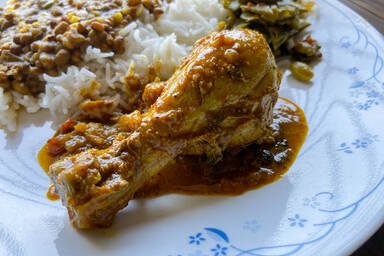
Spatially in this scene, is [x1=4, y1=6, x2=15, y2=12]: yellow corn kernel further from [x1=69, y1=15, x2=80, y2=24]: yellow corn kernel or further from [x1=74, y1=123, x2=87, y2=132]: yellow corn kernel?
[x1=74, y1=123, x2=87, y2=132]: yellow corn kernel

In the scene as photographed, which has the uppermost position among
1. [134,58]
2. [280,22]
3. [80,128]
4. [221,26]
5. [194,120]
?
[194,120]

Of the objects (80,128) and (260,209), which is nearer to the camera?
(260,209)

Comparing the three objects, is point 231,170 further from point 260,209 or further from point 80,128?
point 80,128

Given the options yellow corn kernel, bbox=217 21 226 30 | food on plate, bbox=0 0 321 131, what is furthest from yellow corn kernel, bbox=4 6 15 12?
yellow corn kernel, bbox=217 21 226 30

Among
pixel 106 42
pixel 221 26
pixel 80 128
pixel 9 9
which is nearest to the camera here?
pixel 80 128

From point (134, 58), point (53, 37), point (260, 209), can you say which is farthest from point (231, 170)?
point (53, 37)

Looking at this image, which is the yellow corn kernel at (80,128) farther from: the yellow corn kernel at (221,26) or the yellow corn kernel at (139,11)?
the yellow corn kernel at (221,26)
